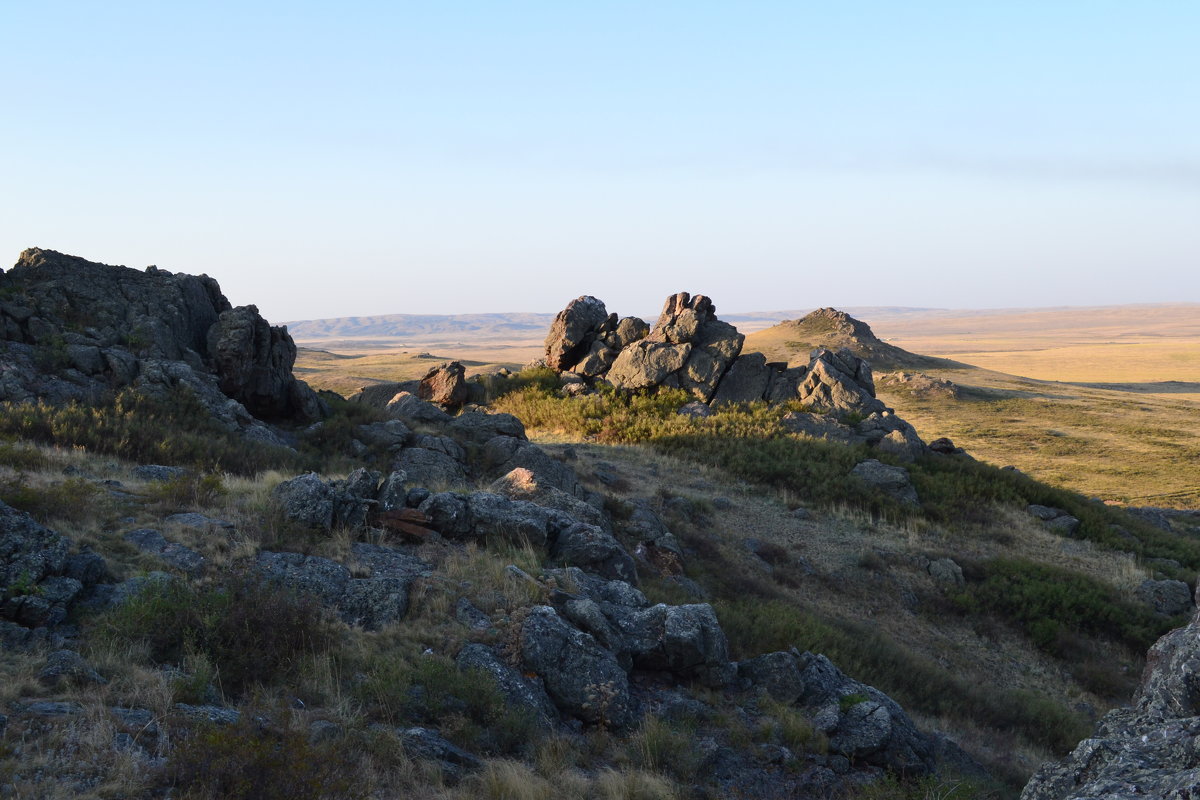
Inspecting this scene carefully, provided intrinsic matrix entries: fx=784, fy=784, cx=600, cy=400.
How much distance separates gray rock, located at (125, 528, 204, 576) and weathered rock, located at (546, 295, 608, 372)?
26.9 meters

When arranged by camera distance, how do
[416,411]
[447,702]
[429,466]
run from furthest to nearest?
[416,411] < [429,466] < [447,702]

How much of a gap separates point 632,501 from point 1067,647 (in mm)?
9493

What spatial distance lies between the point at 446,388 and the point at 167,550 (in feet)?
75.1

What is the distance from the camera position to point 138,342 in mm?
18250

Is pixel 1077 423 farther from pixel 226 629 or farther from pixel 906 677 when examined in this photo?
pixel 226 629

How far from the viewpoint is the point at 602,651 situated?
27.9 ft

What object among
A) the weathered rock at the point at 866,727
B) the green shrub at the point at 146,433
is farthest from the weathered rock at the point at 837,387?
the weathered rock at the point at 866,727

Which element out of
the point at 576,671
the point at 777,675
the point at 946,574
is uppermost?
the point at 576,671

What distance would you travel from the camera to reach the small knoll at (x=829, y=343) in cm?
6994

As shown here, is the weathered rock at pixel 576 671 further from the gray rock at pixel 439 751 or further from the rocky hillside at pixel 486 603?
the gray rock at pixel 439 751

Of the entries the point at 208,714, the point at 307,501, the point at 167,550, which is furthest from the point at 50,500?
the point at 208,714

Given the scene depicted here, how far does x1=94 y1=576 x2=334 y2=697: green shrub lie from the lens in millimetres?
7121

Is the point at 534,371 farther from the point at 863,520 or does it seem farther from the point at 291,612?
the point at 291,612

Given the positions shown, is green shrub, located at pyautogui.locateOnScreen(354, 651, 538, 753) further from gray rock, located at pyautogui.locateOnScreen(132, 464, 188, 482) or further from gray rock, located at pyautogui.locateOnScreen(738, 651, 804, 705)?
gray rock, located at pyautogui.locateOnScreen(132, 464, 188, 482)
